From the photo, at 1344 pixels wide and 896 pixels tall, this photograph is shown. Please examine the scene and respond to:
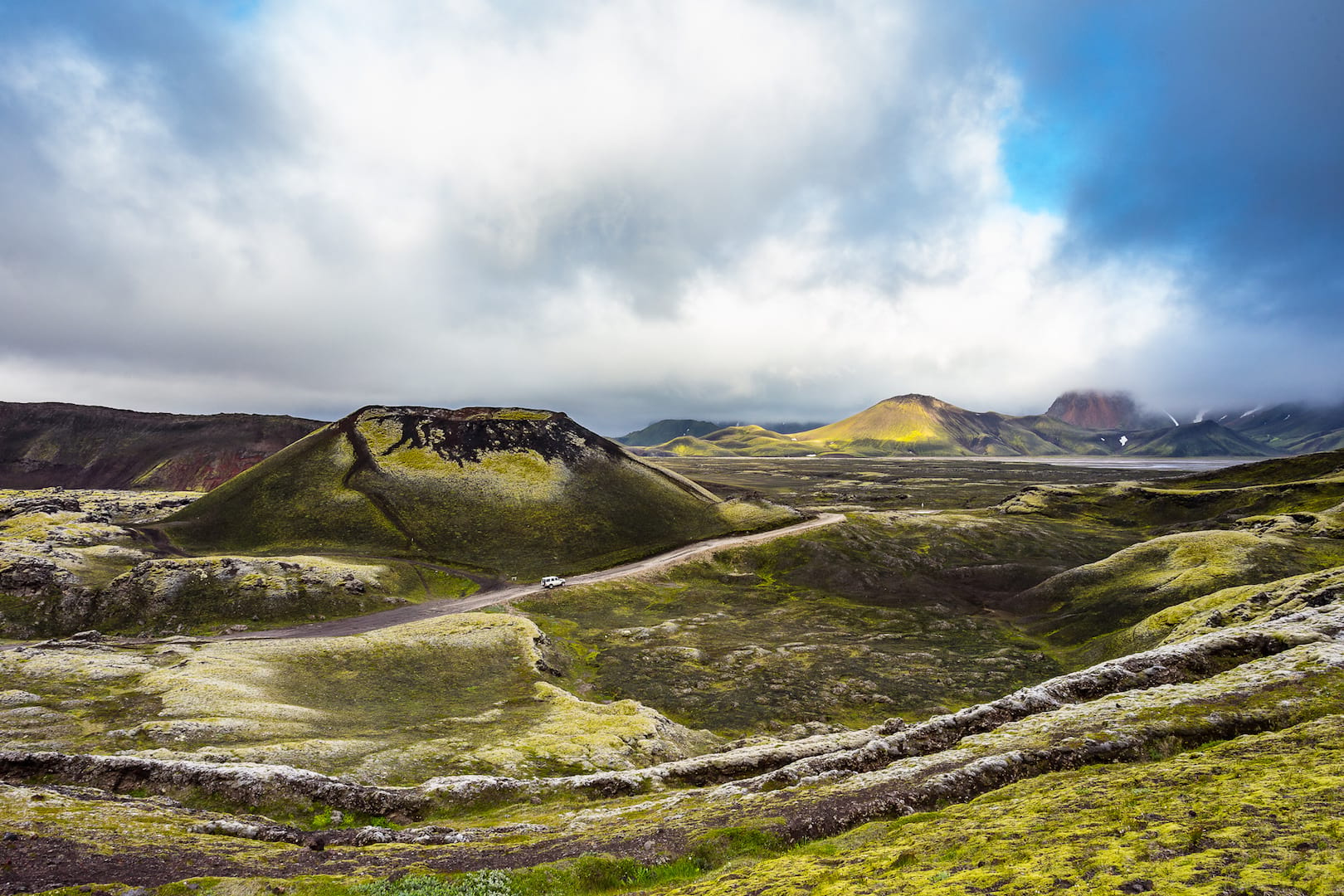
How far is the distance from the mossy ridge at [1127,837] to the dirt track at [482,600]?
228 ft

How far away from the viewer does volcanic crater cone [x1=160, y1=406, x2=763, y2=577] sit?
118 metres

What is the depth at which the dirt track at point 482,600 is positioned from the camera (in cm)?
6988

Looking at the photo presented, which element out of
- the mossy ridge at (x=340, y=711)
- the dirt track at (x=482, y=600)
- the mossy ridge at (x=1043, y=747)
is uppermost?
the mossy ridge at (x=1043, y=747)

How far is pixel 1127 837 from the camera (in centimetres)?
1296

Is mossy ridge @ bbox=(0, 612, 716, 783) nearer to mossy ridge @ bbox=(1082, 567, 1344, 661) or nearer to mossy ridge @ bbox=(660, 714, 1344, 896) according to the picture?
mossy ridge @ bbox=(660, 714, 1344, 896)

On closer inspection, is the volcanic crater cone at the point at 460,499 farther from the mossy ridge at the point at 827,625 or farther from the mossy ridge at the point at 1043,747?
the mossy ridge at the point at 1043,747

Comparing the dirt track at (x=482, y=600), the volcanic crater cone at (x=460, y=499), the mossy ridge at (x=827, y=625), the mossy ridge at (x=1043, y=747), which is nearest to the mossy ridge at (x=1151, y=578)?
the mossy ridge at (x=827, y=625)

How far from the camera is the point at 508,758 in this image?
114 feet

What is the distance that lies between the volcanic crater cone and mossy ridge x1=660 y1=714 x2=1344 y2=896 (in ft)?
329

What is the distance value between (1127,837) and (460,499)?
470 feet

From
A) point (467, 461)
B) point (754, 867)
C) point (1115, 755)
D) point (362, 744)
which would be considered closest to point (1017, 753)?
point (1115, 755)

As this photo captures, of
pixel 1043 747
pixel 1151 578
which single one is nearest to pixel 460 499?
pixel 1043 747

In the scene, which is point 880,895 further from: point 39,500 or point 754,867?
point 39,500

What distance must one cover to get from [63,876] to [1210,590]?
311ft
